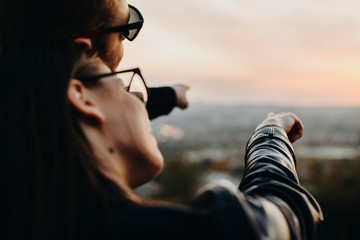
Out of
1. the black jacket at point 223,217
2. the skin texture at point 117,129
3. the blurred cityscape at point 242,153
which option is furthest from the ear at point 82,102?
the blurred cityscape at point 242,153

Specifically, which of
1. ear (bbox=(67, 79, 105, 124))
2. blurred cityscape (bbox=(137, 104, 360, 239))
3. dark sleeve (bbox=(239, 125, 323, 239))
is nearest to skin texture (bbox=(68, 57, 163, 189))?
ear (bbox=(67, 79, 105, 124))

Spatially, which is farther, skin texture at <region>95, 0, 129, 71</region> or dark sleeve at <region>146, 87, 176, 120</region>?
dark sleeve at <region>146, 87, 176, 120</region>

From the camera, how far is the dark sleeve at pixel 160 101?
1.68 metres

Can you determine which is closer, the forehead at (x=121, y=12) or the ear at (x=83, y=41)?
the ear at (x=83, y=41)

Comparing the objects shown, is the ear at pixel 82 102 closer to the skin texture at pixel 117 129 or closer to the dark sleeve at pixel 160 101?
the skin texture at pixel 117 129

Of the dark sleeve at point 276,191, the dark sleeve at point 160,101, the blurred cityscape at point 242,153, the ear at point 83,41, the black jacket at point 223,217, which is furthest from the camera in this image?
the blurred cityscape at point 242,153

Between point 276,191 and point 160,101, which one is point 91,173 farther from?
point 160,101

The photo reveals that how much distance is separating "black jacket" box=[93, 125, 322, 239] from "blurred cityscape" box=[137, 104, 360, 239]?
19684 millimetres

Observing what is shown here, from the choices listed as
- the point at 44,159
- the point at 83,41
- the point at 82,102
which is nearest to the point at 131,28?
the point at 83,41

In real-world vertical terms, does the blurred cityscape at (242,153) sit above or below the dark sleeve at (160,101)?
below

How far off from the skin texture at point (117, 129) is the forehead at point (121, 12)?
24cm

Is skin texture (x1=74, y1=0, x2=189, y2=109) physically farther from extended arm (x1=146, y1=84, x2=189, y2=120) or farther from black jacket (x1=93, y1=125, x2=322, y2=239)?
black jacket (x1=93, y1=125, x2=322, y2=239)

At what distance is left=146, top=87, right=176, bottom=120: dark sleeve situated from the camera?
5.52ft

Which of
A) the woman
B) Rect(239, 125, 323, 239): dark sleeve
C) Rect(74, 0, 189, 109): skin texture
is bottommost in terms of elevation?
Rect(239, 125, 323, 239): dark sleeve
